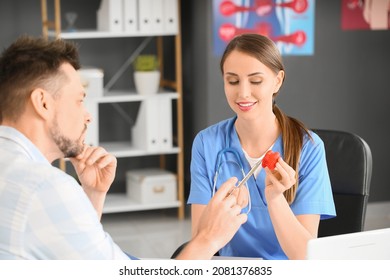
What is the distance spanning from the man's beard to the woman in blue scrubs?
657mm

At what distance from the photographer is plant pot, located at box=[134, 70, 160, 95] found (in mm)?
4719

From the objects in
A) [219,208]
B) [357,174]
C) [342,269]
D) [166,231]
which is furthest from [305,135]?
[166,231]

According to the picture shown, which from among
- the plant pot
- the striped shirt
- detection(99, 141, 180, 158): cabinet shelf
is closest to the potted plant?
the plant pot

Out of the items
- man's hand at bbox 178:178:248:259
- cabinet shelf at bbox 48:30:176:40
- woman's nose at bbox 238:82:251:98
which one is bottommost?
man's hand at bbox 178:178:248:259

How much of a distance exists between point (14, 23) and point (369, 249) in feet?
12.8

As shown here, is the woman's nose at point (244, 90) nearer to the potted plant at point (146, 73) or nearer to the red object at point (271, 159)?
the red object at point (271, 159)

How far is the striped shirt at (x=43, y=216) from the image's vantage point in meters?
1.33

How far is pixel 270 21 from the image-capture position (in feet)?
15.4

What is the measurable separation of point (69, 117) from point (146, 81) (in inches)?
125

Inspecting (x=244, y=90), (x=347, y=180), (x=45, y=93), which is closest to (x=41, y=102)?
(x=45, y=93)

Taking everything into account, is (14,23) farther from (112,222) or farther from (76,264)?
(76,264)

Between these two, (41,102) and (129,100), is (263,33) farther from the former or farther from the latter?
(41,102)

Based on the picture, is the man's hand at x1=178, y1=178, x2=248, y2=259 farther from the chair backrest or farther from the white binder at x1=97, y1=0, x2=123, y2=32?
the white binder at x1=97, y1=0, x2=123, y2=32

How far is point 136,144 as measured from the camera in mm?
4887
